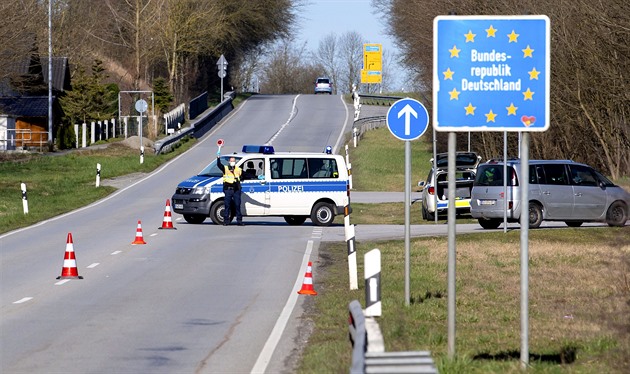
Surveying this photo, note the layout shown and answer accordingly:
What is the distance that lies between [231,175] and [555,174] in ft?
25.6

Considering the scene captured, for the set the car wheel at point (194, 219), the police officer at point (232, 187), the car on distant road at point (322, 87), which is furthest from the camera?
the car on distant road at point (322, 87)

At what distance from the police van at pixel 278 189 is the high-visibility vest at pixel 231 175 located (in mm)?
721

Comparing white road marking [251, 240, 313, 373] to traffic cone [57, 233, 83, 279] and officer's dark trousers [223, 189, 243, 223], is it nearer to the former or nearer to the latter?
traffic cone [57, 233, 83, 279]

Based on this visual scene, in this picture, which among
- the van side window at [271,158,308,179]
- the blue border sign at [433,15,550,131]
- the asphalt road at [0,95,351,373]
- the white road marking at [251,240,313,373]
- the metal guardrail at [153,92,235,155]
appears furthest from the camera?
the metal guardrail at [153,92,235,155]

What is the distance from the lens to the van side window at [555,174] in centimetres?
2853

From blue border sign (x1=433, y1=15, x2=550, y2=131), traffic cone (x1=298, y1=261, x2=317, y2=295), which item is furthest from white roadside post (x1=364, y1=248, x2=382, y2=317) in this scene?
traffic cone (x1=298, y1=261, x2=317, y2=295)

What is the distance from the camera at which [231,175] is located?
29.1m

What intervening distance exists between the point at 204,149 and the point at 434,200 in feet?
97.4

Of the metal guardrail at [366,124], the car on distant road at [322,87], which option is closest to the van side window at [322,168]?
the metal guardrail at [366,124]

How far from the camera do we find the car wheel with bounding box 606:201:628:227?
28953mm

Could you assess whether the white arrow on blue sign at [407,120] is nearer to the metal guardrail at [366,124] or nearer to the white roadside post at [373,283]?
the white roadside post at [373,283]

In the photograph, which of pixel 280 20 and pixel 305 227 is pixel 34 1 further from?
pixel 280 20

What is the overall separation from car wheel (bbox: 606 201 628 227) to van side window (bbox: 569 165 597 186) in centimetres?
75

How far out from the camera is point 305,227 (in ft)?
99.7
